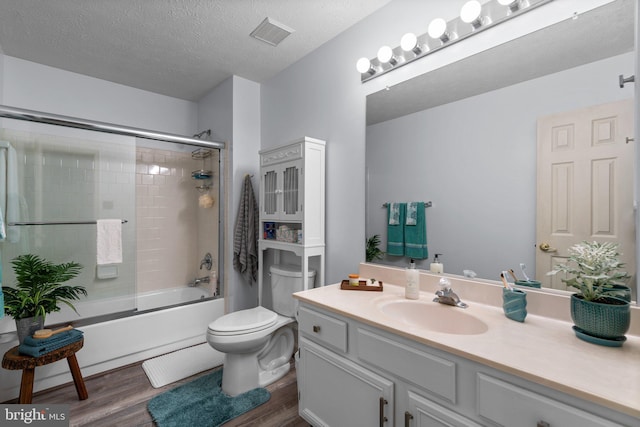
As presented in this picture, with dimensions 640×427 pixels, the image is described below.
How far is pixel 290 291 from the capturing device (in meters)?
2.20

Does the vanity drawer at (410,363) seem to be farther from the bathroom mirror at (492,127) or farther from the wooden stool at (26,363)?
the wooden stool at (26,363)

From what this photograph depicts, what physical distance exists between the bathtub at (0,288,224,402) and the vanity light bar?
237 centimetres

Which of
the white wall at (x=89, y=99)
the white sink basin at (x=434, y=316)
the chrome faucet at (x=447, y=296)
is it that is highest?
the white wall at (x=89, y=99)

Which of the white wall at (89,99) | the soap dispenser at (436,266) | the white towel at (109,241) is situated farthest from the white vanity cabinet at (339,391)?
the white wall at (89,99)

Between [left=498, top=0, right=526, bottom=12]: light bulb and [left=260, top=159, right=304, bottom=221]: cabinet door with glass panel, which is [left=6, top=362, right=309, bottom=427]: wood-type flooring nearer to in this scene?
[left=260, top=159, right=304, bottom=221]: cabinet door with glass panel

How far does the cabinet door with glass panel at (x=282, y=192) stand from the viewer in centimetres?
211

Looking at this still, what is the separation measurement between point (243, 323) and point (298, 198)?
2.98 ft

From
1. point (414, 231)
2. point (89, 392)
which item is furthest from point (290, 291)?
point (89, 392)

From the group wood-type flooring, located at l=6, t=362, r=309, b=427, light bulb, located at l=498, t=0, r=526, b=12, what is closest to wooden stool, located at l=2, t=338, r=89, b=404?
wood-type flooring, located at l=6, t=362, r=309, b=427

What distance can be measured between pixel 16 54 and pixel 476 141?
139 inches

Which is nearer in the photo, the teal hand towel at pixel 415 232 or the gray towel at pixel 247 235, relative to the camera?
the teal hand towel at pixel 415 232

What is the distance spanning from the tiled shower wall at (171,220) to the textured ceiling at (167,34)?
79 cm

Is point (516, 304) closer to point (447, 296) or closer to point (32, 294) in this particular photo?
point (447, 296)

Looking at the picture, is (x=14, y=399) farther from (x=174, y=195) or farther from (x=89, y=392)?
(x=174, y=195)
